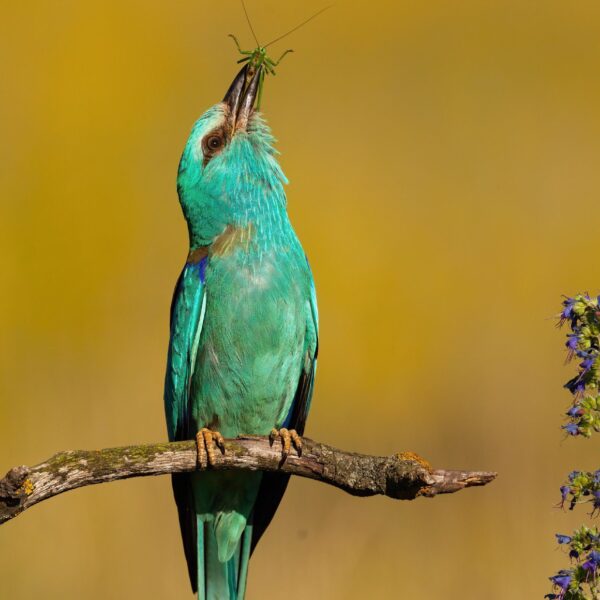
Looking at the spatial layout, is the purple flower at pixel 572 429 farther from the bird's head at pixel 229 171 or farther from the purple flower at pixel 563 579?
the bird's head at pixel 229 171

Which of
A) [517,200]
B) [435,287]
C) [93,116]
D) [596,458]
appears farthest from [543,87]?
[596,458]

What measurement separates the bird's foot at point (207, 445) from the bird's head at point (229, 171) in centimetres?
111

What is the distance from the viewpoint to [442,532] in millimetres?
7941

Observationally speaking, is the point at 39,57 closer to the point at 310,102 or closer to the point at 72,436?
the point at 310,102

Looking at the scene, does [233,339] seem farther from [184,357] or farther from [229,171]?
[229,171]

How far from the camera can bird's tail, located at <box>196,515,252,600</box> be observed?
6.45 m

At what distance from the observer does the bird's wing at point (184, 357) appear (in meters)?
6.29

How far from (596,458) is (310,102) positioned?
4.85m

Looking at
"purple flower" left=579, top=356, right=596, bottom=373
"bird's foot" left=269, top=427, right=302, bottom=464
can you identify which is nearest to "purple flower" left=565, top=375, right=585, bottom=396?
"purple flower" left=579, top=356, right=596, bottom=373

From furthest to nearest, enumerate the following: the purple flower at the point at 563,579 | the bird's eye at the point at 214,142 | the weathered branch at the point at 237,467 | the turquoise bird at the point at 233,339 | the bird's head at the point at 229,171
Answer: the bird's eye at the point at 214,142 < the bird's head at the point at 229,171 < the turquoise bird at the point at 233,339 < the weathered branch at the point at 237,467 < the purple flower at the point at 563,579

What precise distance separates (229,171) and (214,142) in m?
0.18

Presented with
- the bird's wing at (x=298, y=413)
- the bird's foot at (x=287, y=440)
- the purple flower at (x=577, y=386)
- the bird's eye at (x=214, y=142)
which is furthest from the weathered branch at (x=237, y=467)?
the bird's eye at (x=214, y=142)

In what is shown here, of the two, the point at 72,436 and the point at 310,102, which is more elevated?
the point at 310,102

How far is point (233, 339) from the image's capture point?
6246 mm
